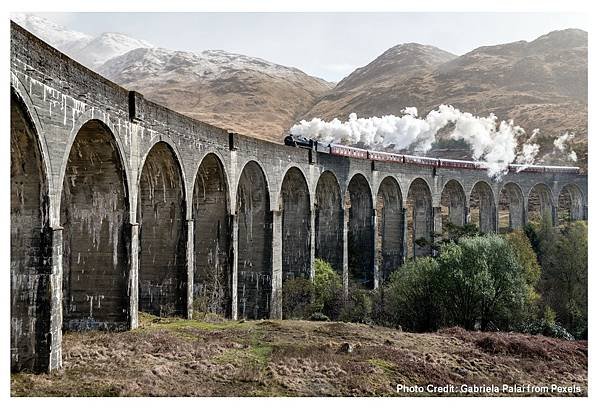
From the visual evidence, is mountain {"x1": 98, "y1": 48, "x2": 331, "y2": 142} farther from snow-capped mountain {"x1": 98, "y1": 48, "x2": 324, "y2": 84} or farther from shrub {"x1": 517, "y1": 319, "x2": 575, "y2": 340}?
shrub {"x1": 517, "y1": 319, "x2": 575, "y2": 340}

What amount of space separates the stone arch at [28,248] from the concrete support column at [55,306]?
91 mm

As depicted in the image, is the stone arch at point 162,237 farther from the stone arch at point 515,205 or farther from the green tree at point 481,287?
the stone arch at point 515,205

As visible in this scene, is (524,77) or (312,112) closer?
(524,77)

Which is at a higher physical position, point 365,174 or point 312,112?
point 312,112

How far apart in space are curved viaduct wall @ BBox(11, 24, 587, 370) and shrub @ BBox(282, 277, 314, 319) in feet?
2.45

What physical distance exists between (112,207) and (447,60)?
127 meters

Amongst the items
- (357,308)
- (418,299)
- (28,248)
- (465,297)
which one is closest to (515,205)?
(357,308)

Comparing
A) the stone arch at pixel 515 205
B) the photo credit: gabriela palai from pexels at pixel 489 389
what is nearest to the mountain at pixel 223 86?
the stone arch at pixel 515 205

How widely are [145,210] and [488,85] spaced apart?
305ft

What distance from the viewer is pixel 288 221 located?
101 feet

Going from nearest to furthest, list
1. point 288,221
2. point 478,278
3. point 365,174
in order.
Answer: point 478,278 → point 288,221 → point 365,174

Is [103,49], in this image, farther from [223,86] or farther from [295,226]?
[295,226]

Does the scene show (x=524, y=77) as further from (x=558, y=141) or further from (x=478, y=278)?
(x=478, y=278)
